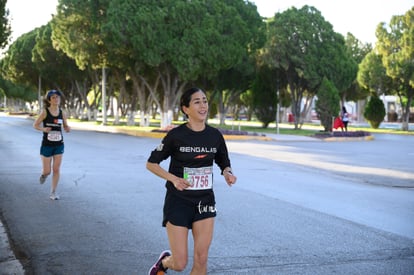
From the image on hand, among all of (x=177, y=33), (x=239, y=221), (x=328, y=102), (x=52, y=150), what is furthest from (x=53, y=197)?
(x=328, y=102)

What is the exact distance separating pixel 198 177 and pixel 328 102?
100 feet

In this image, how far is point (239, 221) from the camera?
7.45 meters

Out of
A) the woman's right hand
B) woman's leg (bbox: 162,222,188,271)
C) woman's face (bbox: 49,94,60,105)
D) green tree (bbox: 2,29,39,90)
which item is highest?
green tree (bbox: 2,29,39,90)

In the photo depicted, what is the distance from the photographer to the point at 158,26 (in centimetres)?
3019

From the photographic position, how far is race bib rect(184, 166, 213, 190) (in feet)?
13.7

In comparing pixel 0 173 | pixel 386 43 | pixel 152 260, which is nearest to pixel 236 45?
pixel 386 43

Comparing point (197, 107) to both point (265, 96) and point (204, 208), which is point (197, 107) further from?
point (265, 96)

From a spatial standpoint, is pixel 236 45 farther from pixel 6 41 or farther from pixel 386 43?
pixel 6 41

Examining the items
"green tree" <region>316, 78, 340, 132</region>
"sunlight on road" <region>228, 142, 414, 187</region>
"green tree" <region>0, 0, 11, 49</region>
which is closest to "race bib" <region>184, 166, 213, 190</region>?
"sunlight on road" <region>228, 142, 414, 187</region>

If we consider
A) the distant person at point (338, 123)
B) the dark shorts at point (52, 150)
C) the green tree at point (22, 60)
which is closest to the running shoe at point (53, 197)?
the dark shorts at point (52, 150)

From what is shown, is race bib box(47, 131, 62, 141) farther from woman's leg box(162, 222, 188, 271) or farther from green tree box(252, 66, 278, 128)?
green tree box(252, 66, 278, 128)

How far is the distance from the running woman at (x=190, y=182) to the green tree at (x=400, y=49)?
121ft

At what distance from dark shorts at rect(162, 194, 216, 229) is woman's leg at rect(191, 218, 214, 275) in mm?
44

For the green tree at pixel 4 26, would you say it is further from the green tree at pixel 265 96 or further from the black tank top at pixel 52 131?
the green tree at pixel 265 96
